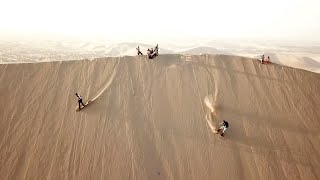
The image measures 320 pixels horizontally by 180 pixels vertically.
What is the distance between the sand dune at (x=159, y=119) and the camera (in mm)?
14930

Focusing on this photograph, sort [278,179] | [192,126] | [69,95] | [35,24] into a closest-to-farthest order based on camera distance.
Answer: [278,179] → [192,126] → [69,95] → [35,24]

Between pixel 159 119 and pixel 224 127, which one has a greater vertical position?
pixel 159 119

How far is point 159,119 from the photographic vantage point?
56.1ft

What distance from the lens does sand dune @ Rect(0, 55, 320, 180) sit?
14.9 m

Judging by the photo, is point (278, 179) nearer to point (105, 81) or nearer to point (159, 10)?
point (105, 81)

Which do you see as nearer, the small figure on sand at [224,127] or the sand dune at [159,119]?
the sand dune at [159,119]

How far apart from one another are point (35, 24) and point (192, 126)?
111253 mm

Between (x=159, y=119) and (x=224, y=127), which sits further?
(x=159, y=119)

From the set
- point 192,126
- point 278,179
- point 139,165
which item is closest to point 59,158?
point 139,165

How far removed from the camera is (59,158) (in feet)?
49.0

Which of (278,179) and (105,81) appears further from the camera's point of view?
(105,81)

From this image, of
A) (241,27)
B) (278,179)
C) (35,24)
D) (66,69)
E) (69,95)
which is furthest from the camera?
(241,27)

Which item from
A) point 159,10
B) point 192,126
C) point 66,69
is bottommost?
point 192,126

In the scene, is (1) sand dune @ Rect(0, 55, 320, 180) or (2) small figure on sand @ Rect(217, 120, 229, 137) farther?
(2) small figure on sand @ Rect(217, 120, 229, 137)
